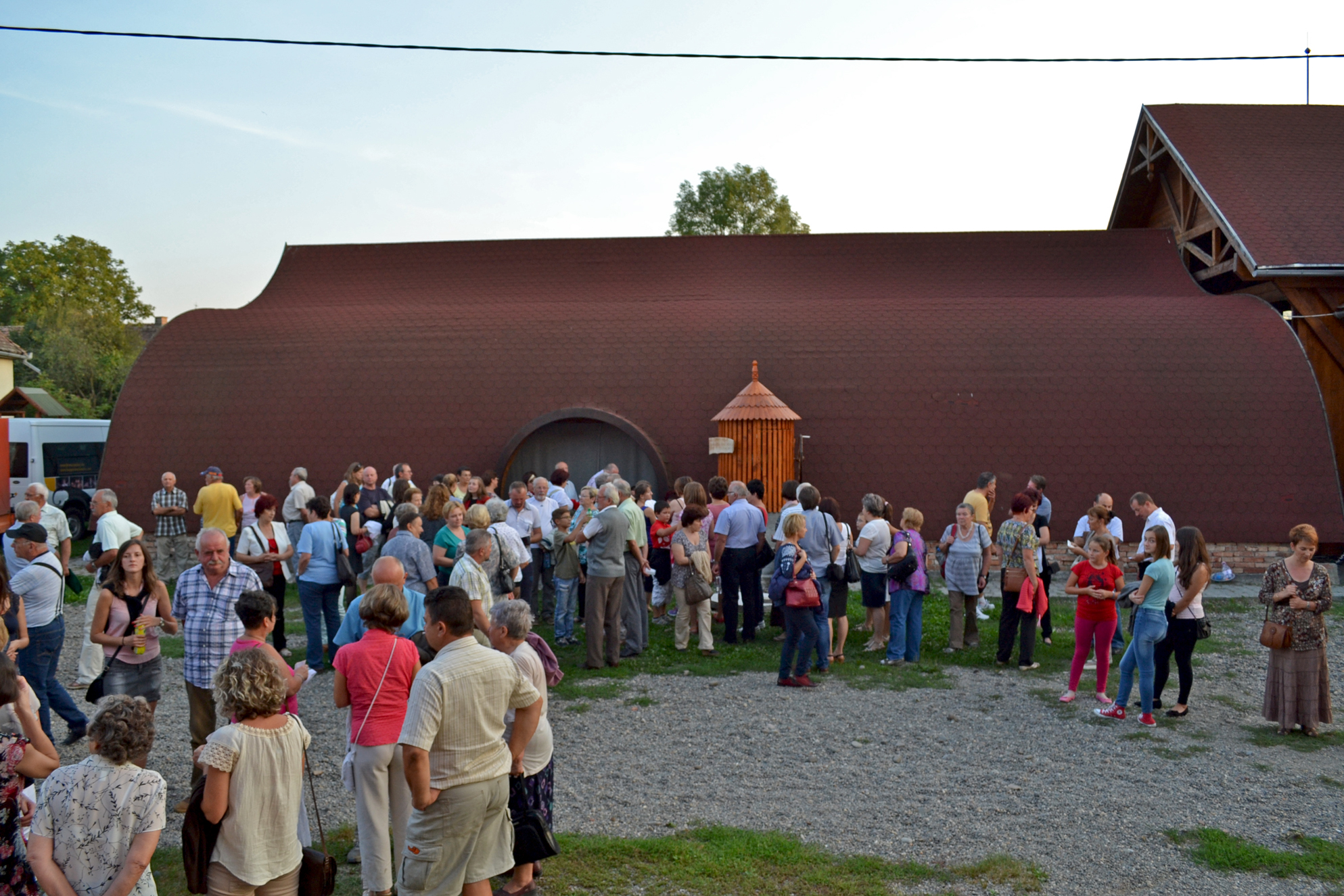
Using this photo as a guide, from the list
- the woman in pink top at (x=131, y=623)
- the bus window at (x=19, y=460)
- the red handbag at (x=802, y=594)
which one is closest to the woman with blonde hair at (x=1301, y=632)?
the red handbag at (x=802, y=594)

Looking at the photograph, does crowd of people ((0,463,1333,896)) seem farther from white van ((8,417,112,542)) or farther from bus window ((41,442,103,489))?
bus window ((41,442,103,489))

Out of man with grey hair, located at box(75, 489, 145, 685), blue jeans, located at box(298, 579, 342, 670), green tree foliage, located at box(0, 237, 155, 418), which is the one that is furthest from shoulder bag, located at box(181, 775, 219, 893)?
green tree foliage, located at box(0, 237, 155, 418)

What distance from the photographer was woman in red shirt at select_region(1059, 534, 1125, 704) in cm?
794

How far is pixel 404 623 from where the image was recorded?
19.9 ft

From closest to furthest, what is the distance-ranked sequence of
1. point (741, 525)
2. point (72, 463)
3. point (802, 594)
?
point (802, 594), point (741, 525), point (72, 463)

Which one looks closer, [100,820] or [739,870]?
[100,820]

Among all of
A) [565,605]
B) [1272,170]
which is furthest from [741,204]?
[565,605]

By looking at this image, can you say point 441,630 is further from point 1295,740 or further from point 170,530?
point 170,530

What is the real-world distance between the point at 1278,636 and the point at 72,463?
20078mm

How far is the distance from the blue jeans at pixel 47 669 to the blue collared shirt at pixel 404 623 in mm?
2143

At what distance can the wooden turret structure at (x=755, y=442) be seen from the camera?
45.2 ft

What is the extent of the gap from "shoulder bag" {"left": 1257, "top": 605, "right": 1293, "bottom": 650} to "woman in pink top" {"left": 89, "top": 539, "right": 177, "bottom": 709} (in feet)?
25.3

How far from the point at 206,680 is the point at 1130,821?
545cm

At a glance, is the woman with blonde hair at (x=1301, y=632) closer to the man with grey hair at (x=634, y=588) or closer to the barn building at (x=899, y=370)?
the man with grey hair at (x=634, y=588)
